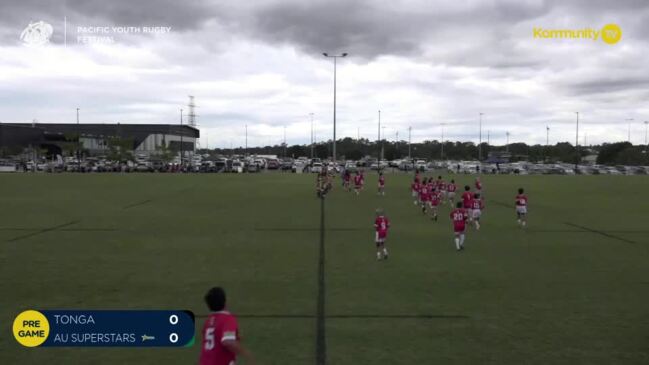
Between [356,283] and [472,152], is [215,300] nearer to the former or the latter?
[356,283]

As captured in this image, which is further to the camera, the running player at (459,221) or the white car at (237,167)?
the white car at (237,167)

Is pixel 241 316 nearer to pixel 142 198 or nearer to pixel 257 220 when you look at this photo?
pixel 257 220

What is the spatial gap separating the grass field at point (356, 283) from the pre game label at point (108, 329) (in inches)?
12.5

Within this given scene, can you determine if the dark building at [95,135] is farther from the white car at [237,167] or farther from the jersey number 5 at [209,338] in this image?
the jersey number 5 at [209,338]

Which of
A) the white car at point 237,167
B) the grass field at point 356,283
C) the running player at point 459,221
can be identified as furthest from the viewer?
the white car at point 237,167

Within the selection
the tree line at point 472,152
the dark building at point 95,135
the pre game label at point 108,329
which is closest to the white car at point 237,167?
the dark building at point 95,135

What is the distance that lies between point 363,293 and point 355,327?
6.64ft

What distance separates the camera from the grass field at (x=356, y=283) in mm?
7148

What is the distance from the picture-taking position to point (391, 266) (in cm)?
1252

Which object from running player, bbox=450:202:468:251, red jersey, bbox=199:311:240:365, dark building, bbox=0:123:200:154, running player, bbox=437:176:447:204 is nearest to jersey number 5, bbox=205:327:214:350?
red jersey, bbox=199:311:240:365

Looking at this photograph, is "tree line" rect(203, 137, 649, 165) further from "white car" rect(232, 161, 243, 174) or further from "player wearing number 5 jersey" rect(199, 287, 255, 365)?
"player wearing number 5 jersey" rect(199, 287, 255, 365)

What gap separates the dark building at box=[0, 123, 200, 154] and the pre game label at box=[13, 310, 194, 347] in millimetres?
109100

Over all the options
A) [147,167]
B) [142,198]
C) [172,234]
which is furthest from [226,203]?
[147,167]

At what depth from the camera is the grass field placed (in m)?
7.15
